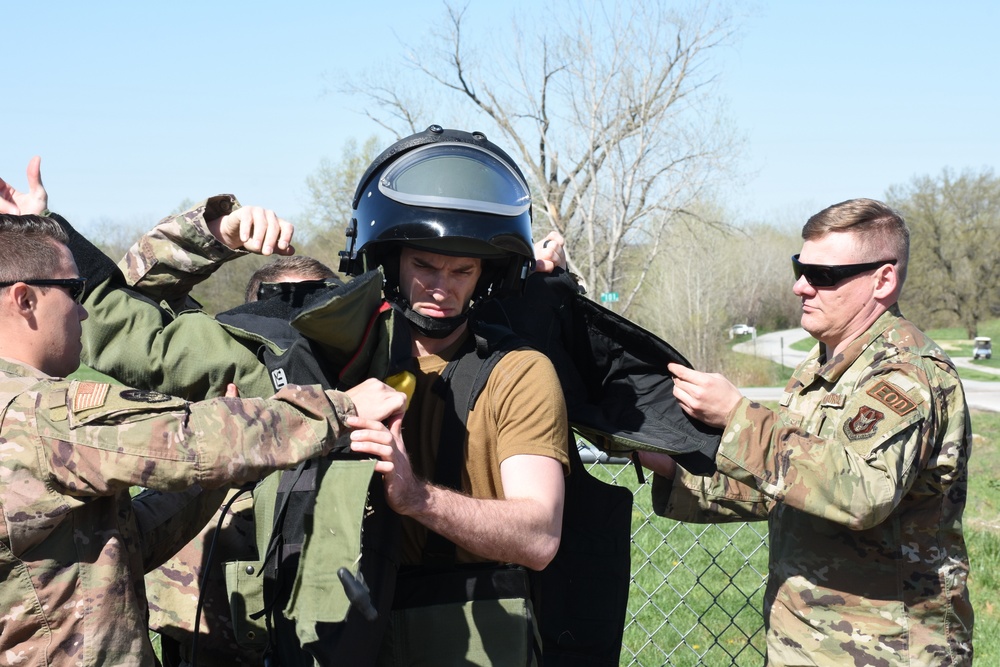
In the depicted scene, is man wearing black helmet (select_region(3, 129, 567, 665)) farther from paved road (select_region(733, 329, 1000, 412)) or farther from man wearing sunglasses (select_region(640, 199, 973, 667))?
paved road (select_region(733, 329, 1000, 412))

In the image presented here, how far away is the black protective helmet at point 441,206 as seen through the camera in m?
2.77

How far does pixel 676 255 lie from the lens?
84.3 ft

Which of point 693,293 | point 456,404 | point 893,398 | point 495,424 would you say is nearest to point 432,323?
point 456,404

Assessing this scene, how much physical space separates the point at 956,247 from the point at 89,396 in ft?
137

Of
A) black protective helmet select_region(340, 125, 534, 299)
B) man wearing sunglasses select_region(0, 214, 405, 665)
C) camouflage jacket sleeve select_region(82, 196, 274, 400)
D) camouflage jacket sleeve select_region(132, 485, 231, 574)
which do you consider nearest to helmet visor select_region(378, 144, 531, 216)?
black protective helmet select_region(340, 125, 534, 299)

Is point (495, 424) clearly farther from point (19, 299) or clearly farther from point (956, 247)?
point (956, 247)

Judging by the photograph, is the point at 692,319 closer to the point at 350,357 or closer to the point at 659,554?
the point at 659,554

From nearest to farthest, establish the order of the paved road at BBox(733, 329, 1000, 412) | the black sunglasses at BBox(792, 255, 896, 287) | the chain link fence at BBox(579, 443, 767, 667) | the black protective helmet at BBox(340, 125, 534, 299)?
the black protective helmet at BBox(340, 125, 534, 299), the black sunglasses at BBox(792, 255, 896, 287), the chain link fence at BBox(579, 443, 767, 667), the paved road at BBox(733, 329, 1000, 412)

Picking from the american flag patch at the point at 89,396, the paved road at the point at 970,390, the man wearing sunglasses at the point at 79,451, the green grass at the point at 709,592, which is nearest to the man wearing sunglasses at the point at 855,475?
the green grass at the point at 709,592

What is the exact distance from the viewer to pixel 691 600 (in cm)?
579

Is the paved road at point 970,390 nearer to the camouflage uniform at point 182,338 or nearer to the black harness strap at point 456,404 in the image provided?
the black harness strap at point 456,404

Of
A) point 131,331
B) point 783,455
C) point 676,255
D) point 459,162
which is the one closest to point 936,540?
point 783,455

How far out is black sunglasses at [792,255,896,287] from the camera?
336 cm

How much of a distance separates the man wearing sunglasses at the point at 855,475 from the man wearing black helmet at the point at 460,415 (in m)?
0.65
